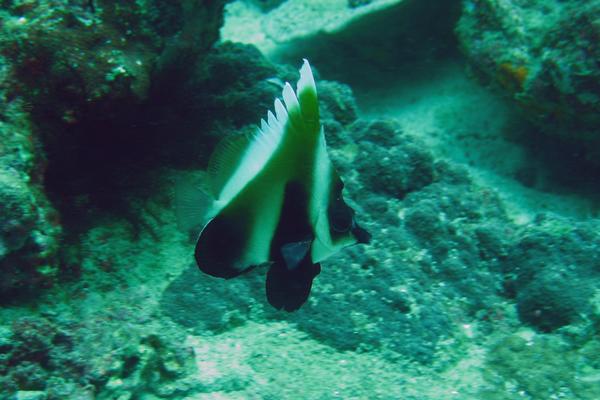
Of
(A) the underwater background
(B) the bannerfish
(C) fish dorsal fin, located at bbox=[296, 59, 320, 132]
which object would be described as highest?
(C) fish dorsal fin, located at bbox=[296, 59, 320, 132]

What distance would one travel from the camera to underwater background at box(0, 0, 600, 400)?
2.34 meters

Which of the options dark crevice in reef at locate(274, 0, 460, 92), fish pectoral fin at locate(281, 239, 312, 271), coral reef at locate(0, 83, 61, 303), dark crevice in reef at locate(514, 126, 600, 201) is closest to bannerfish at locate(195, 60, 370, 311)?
fish pectoral fin at locate(281, 239, 312, 271)

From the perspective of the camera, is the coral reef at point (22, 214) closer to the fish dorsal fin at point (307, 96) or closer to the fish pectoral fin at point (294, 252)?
the fish pectoral fin at point (294, 252)

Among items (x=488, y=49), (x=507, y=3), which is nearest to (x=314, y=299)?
(x=488, y=49)

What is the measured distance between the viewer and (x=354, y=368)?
2568 mm

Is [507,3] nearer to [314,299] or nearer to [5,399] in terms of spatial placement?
[314,299]

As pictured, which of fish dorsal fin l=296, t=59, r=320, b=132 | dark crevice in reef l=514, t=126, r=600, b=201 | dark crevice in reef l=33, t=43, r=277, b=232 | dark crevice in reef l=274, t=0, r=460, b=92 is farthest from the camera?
dark crevice in reef l=274, t=0, r=460, b=92

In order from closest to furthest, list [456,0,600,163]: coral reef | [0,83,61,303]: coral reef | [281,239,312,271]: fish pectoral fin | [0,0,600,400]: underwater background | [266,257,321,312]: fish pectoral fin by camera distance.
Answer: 1. [281,239,312,271]: fish pectoral fin
2. [266,257,321,312]: fish pectoral fin
3. [0,83,61,303]: coral reef
4. [0,0,600,400]: underwater background
5. [456,0,600,163]: coral reef

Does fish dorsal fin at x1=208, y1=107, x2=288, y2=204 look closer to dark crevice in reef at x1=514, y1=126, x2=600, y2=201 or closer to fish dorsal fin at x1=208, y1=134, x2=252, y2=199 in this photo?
fish dorsal fin at x1=208, y1=134, x2=252, y2=199

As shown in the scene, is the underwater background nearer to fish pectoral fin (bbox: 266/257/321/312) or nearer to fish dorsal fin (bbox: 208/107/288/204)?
fish dorsal fin (bbox: 208/107/288/204)

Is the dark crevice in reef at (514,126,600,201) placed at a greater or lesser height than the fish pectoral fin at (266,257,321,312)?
lesser

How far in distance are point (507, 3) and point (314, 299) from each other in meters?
3.79

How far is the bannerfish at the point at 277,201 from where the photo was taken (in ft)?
4.62

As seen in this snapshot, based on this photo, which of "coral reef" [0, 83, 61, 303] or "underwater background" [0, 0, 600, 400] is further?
"underwater background" [0, 0, 600, 400]
